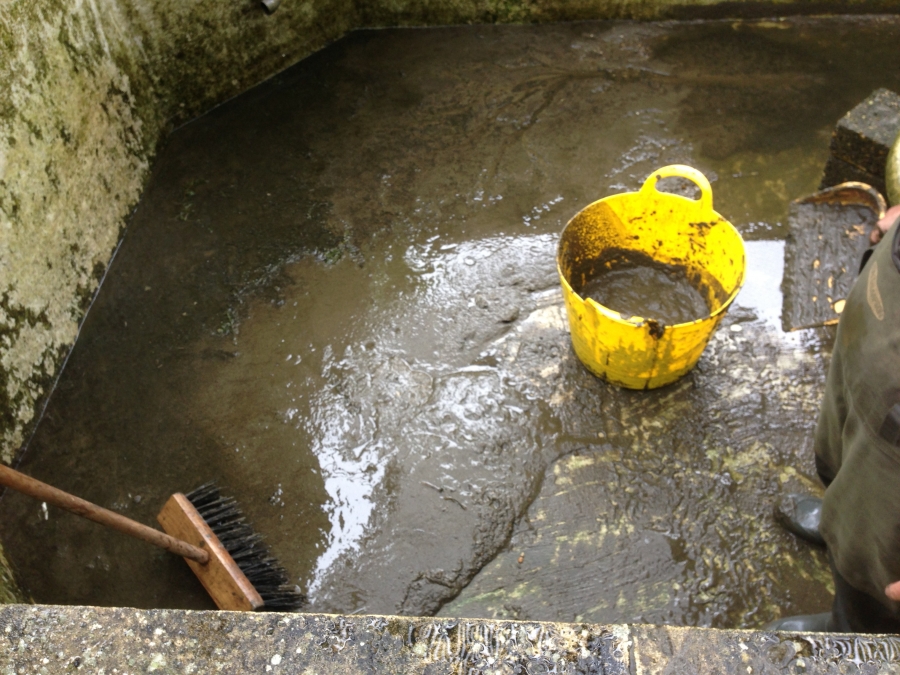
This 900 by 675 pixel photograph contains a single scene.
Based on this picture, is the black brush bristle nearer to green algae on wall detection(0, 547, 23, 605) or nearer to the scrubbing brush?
the scrubbing brush

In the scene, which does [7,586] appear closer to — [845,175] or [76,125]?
[76,125]

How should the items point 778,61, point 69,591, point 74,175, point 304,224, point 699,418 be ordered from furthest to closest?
1. point 778,61
2. point 304,224
3. point 74,175
4. point 699,418
5. point 69,591

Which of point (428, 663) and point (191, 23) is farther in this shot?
point (191, 23)

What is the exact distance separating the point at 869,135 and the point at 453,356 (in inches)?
81.7

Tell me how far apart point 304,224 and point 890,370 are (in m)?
2.73

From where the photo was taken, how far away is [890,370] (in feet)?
4.88

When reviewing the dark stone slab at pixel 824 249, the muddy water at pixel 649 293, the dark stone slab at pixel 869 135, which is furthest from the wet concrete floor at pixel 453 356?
the dark stone slab at pixel 869 135

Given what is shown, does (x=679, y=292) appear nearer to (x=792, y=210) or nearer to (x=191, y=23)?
(x=792, y=210)

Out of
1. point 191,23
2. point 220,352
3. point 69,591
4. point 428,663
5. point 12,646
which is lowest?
point 69,591

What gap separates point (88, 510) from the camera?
1.90m

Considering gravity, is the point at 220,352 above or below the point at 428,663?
below

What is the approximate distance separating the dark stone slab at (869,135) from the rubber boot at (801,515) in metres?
1.64

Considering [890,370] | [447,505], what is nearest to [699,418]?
[447,505]

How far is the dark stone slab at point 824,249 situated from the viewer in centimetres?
294
